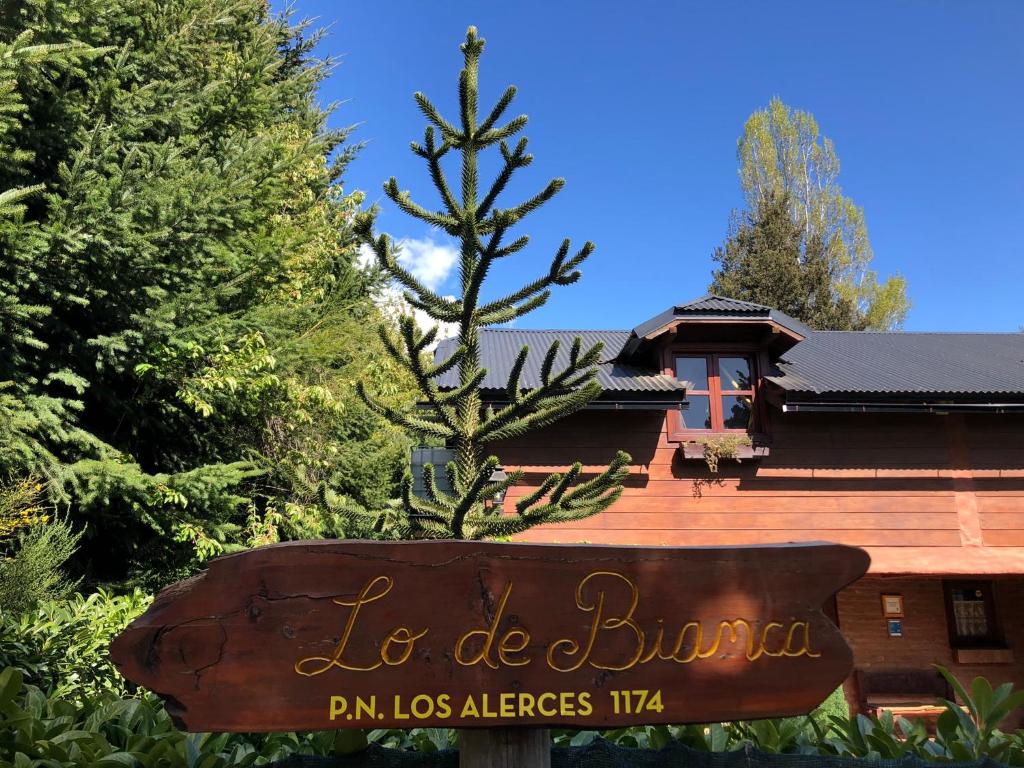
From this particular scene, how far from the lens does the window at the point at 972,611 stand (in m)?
11.6

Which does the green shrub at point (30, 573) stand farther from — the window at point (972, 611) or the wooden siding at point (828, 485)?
the window at point (972, 611)

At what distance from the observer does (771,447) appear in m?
11.1

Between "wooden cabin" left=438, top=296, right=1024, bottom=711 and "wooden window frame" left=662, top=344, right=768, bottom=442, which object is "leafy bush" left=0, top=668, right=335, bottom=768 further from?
"wooden window frame" left=662, top=344, right=768, bottom=442

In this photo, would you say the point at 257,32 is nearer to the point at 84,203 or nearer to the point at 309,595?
the point at 84,203

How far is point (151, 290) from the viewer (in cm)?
871

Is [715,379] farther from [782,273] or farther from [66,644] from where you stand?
[782,273]

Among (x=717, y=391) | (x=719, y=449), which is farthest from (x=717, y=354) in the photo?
(x=719, y=449)

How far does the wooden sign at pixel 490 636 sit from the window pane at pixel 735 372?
30.4ft

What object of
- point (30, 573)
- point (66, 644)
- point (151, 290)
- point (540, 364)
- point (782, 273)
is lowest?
point (66, 644)

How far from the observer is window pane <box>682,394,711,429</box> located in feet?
36.8

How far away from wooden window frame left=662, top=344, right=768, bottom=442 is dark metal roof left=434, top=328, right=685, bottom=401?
509 millimetres

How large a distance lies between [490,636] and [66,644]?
221 inches

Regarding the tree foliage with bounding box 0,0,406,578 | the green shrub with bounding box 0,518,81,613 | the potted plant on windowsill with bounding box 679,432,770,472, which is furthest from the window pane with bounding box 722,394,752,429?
the green shrub with bounding box 0,518,81,613

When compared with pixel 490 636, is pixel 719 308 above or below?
above
